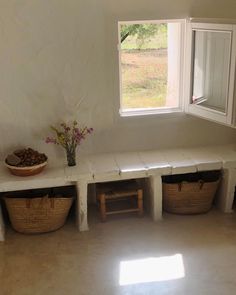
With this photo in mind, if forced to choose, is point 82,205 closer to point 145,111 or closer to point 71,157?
point 71,157

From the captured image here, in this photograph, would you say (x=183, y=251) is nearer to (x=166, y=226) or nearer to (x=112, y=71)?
(x=166, y=226)

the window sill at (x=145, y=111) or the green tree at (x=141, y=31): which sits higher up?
the green tree at (x=141, y=31)

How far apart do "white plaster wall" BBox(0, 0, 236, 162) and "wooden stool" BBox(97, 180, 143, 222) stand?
1.08 feet

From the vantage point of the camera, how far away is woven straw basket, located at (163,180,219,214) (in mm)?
3309

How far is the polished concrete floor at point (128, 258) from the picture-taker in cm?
259

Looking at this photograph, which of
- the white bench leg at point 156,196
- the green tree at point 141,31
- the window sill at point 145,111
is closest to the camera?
the white bench leg at point 156,196

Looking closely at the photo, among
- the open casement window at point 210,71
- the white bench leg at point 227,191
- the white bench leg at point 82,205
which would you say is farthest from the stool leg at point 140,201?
the open casement window at point 210,71

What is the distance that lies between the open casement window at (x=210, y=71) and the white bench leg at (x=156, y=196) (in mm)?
662

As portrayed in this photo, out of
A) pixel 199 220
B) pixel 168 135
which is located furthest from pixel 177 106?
pixel 199 220

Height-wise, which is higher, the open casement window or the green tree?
the green tree

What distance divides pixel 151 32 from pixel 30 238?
193 centimetres

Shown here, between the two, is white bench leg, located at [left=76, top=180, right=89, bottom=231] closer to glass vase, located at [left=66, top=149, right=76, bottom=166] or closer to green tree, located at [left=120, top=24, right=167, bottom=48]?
glass vase, located at [left=66, top=149, right=76, bottom=166]

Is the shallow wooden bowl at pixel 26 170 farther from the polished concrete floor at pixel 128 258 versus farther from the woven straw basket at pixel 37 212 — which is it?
the polished concrete floor at pixel 128 258

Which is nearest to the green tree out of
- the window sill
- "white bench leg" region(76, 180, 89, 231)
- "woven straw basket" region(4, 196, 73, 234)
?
the window sill
